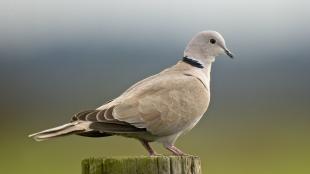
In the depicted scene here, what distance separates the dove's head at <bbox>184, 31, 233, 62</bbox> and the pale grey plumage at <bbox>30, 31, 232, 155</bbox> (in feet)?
0.77

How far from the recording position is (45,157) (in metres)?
16.8

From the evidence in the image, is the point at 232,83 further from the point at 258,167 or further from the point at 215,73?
the point at 258,167

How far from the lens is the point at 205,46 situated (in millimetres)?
9992

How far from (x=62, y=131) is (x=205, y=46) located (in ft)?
9.10

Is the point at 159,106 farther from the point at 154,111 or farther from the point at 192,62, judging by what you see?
the point at 192,62

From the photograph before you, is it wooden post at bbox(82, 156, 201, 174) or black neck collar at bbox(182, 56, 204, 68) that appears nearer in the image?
wooden post at bbox(82, 156, 201, 174)

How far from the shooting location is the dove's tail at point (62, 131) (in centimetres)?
738

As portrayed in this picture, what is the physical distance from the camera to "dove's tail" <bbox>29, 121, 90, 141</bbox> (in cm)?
738

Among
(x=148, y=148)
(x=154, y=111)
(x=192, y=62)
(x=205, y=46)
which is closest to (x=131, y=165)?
(x=154, y=111)

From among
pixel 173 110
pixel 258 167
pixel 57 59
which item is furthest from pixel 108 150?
pixel 57 59

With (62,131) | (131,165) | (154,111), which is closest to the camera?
(131,165)

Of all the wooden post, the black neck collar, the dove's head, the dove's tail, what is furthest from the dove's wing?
the wooden post

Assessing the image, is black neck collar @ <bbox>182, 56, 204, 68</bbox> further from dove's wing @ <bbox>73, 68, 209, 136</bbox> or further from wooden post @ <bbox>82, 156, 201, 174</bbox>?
wooden post @ <bbox>82, 156, 201, 174</bbox>

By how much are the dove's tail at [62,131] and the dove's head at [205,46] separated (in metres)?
2.29
